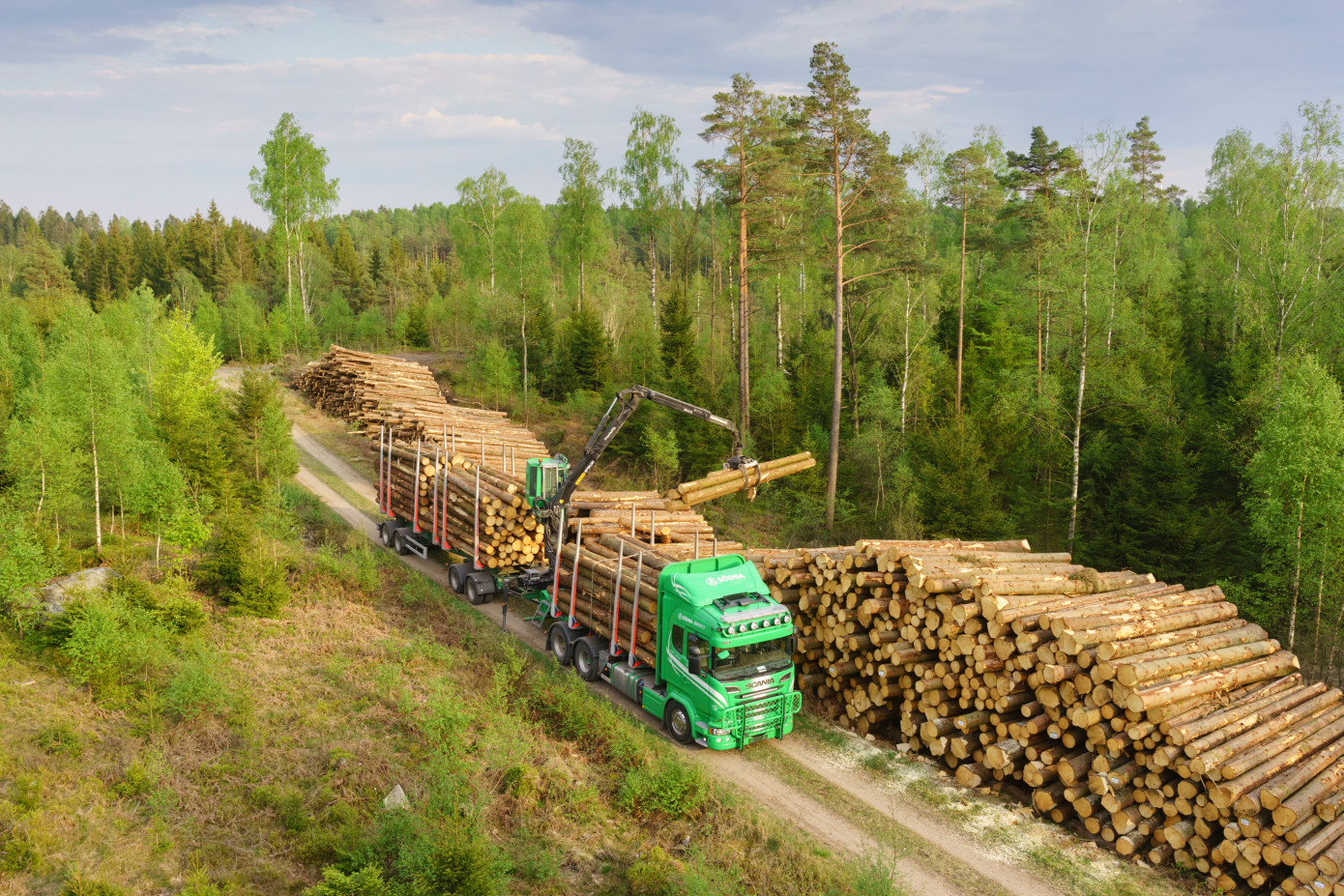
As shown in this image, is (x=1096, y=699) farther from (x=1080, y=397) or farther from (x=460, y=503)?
(x=1080, y=397)

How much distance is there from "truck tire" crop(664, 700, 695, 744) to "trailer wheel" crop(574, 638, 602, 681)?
2.12 m

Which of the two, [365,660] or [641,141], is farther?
[641,141]

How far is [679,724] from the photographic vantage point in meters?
12.8

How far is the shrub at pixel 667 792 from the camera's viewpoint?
10781 millimetres

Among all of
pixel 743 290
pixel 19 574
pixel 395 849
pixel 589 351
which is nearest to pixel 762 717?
pixel 395 849

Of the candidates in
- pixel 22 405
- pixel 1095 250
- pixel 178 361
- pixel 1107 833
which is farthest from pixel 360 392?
pixel 1107 833

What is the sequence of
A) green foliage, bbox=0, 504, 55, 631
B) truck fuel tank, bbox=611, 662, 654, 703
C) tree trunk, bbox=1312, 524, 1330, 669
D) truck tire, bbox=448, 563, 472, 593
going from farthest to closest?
1. truck tire, bbox=448, 563, 472, 593
2. tree trunk, bbox=1312, 524, 1330, 669
3. truck fuel tank, bbox=611, 662, 654, 703
4. green foliage, bbox=0, 504, 55, 631

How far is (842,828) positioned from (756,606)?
3390 millimetres

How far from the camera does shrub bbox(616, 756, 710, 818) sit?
10.8m

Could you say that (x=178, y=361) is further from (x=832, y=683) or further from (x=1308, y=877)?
(x=1308, y=877)

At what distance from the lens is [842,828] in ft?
35.6

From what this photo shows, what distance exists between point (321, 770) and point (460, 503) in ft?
30.1

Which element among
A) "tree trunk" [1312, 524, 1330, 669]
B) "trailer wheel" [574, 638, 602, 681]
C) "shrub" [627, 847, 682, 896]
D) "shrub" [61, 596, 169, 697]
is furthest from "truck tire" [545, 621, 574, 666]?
"tree trunk" [1312, 524, 1330, 669]

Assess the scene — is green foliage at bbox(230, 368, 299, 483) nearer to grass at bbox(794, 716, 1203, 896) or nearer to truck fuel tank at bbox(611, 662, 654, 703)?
truck fuel tank at bbox(611, 662, 654, 703)
